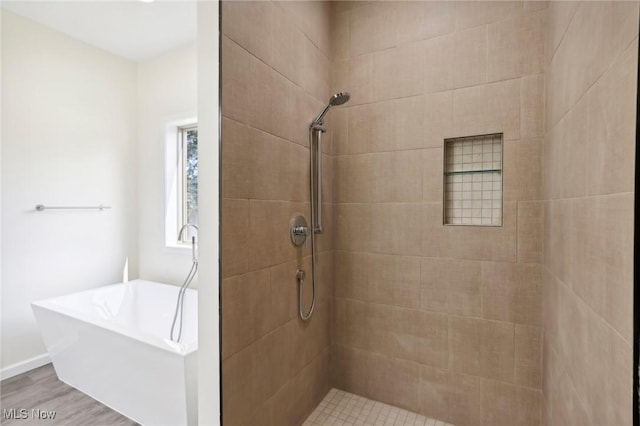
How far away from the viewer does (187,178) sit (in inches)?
128

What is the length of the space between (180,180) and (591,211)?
10.7ft

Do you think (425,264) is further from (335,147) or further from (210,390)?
(210,390)

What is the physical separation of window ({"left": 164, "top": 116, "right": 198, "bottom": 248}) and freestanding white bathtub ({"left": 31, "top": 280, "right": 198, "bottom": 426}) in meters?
0.82

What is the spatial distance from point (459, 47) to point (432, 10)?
295 millimetres

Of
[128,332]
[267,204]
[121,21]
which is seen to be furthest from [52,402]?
[121,21]

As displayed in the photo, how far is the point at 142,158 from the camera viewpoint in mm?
3289

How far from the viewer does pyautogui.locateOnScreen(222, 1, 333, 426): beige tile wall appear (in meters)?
1.26

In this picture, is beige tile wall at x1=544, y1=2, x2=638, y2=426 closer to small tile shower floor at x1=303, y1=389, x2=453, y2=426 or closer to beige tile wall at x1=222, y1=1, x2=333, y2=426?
small tile shower floor at x1=303, y1=389, x2=453, y2=426

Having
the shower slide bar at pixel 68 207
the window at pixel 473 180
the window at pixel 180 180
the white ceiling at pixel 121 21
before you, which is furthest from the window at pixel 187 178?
the window at pixel 473 180

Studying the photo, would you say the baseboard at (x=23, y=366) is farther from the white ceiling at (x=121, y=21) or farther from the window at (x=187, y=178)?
the white ceiling at (x=121, y=21)

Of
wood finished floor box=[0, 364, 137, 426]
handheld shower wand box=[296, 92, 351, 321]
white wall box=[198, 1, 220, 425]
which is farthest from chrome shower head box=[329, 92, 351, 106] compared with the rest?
wood finished floor box=[0, 364, 137, 426]

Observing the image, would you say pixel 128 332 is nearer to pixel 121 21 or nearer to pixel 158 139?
pixel 158 139

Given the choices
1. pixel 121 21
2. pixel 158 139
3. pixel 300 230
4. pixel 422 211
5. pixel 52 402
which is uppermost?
pixel 121 21

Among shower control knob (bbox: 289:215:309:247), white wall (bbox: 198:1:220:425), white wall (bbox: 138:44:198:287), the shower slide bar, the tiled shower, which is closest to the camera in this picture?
the tiled shower
